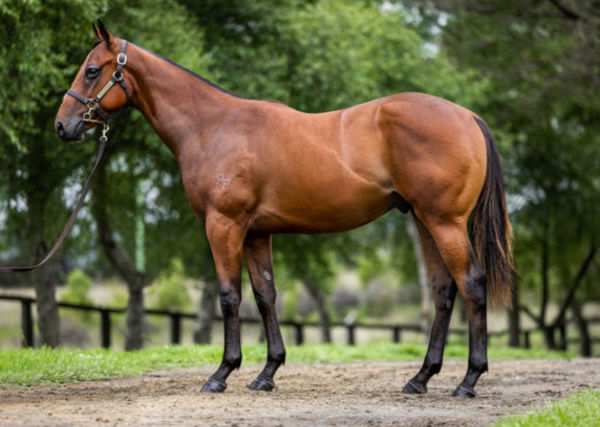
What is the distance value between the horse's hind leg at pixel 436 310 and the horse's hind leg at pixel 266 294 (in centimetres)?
116

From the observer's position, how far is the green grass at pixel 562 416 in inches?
187

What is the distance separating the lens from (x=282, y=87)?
1487 centimetres

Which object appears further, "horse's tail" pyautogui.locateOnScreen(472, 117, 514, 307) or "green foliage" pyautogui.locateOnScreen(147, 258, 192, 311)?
"green foliage" pyautogui.locateOnScreen(147, 258, 192, 311)

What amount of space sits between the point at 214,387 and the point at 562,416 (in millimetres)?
2909

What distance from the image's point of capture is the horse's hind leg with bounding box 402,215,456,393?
22.3 ft

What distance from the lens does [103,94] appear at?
6988mm

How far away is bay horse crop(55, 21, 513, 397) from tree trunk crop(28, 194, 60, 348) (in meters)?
6.66

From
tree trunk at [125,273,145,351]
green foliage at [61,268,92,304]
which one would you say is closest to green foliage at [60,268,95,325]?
green foliage at [61,268,92,304]

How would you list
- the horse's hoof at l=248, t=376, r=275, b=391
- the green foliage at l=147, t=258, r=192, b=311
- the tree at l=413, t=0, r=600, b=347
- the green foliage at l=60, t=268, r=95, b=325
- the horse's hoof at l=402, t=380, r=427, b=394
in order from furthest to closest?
1. the green foliage at l=147, t=258, r=192, b=311
2. the green foliage at l=60, t=268, r=95, b=325
3. the tree at l=413, t=0, r=600, b=347
4. the horse's hoof at l=248, t=376, r=275, b=391
5. the horse's hoof at l=402, t=380, r=427, b=394

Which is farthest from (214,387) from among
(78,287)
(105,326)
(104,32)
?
(78,287)

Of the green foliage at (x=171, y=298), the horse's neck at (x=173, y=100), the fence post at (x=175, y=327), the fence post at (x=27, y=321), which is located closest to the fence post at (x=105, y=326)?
the fence post at (x=27, y=321)

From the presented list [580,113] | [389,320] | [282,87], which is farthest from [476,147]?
[389,320]

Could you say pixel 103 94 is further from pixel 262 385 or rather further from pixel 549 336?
pixel 549 336

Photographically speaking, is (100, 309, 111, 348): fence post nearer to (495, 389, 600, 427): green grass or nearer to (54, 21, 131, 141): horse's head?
(54, 21, 131, 141): horse's head
